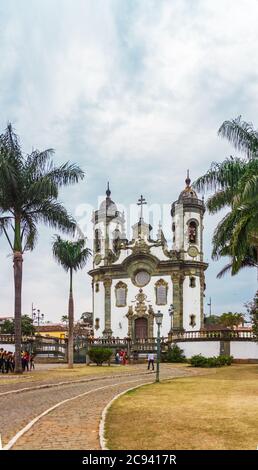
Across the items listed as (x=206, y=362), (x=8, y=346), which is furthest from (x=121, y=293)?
(x=206, y=362)

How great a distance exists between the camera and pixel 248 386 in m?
21.1

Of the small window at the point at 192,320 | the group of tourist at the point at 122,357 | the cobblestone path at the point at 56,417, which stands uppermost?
the small window at the point at 192,320

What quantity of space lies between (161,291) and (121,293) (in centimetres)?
393

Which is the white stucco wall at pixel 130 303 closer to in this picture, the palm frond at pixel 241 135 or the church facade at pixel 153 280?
the church facade at pixel 153 280

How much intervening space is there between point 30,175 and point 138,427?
2022cm

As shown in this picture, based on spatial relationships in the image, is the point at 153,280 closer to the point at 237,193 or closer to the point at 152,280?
the point at 152,280

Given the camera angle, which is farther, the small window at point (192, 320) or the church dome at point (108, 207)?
the church dome at point (108, 207)

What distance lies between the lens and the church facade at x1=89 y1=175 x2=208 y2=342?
55250 millimetres

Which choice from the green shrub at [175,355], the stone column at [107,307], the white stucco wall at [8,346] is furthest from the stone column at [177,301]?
the white stucco wall at [8,346]

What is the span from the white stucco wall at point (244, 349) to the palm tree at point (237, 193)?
41.6 ft

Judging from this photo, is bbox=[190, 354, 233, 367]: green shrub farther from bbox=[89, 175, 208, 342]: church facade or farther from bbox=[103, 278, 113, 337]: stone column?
bbox=[103, 278, 113, 337]: stone column

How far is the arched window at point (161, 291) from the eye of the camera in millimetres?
56000

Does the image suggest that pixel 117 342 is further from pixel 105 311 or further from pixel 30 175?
pixel 30 175
